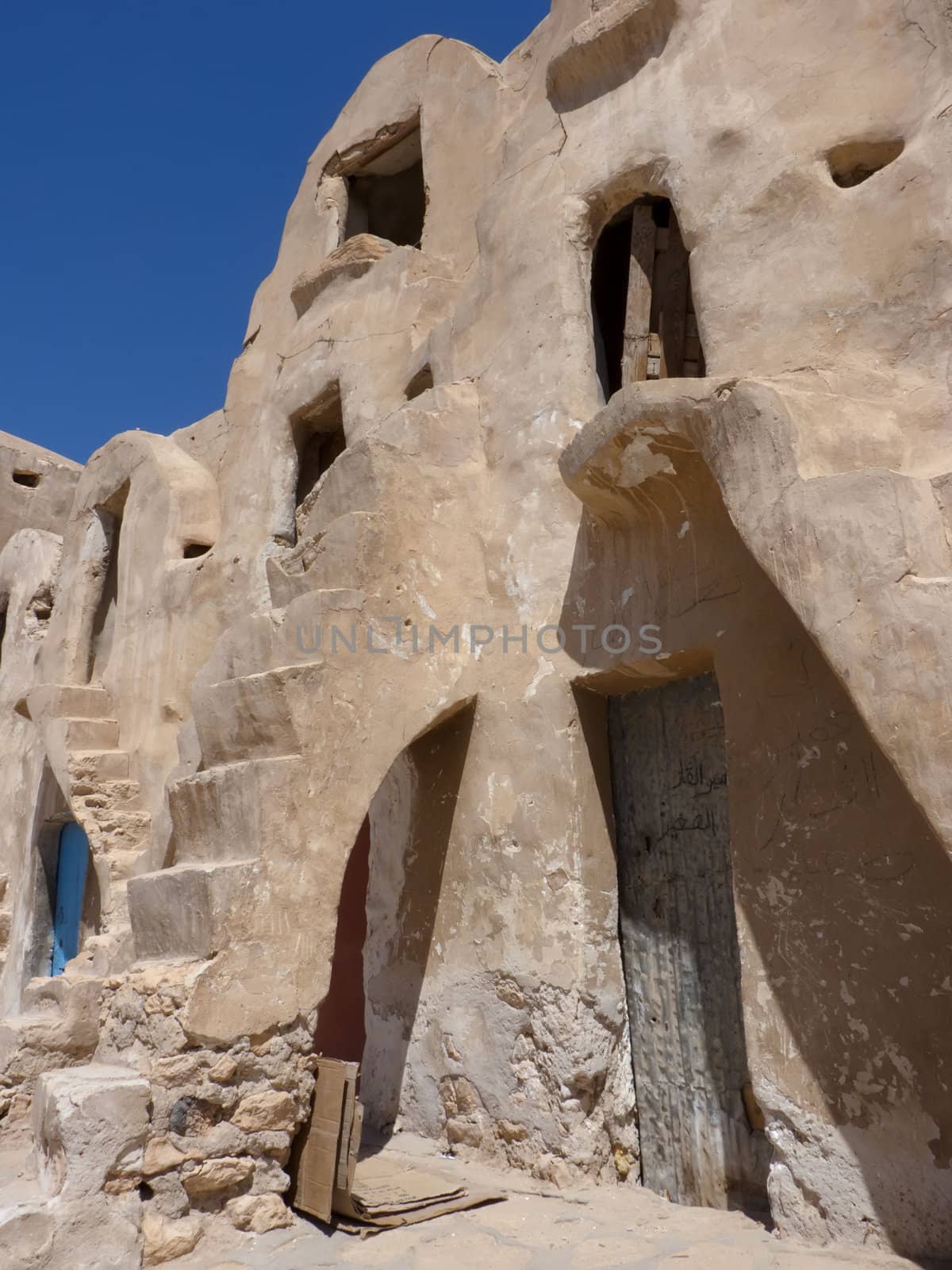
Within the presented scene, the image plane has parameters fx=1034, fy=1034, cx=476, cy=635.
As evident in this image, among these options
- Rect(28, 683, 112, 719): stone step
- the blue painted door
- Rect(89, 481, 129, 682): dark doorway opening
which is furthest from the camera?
Rect(89, 481, 129, 682): dark doorway opening

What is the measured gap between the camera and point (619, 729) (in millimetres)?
5188

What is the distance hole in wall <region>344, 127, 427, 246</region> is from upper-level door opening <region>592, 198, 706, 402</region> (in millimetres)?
3964

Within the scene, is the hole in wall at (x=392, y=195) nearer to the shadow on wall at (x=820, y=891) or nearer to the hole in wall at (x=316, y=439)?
the hole in wall at (x=316, y=439)

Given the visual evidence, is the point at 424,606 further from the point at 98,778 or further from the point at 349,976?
the point at 98,778

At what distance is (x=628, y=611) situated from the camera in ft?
16.0

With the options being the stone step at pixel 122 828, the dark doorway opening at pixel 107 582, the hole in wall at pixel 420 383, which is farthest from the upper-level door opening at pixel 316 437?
the stone step at pixel 122 828

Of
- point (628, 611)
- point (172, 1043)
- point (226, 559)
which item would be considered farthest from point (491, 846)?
point (226, 559)

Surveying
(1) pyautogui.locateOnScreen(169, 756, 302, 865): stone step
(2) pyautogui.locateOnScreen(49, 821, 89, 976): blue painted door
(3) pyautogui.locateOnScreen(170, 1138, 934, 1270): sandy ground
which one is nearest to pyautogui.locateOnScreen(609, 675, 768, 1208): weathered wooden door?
(3) pyautogui.locateOnScreen(170, 1138, 934, 1270): sandy ground

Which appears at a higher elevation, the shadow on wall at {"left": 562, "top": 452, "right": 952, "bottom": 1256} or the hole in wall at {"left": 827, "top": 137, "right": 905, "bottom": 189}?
the hole in wall at {"left": 827, "top": 137, "right": 905, "bottom": 189}

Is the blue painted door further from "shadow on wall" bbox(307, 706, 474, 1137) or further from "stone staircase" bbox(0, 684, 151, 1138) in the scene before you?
"shadow on wall" bbox(307, 706, 474, 1137)

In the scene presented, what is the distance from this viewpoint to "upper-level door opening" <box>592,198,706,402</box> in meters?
5.31

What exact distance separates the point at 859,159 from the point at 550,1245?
4.76m

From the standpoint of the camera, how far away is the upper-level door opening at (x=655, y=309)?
5309mm

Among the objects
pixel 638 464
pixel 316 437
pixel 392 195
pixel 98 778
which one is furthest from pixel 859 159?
pixel 98 778
